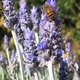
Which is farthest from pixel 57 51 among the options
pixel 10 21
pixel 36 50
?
pixel 10 21

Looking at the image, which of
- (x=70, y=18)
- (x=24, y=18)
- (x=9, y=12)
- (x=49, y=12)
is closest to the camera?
(x=49, y=12)

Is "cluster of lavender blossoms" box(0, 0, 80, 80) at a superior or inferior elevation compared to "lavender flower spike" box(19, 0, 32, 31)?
inferior

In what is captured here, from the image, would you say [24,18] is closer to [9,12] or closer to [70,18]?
[9,12]

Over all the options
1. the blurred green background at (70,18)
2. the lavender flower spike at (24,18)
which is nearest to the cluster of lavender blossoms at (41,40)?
the lavender flower spike at (24,18)

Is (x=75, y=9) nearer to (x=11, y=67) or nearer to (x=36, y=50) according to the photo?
(x=11, y=67)

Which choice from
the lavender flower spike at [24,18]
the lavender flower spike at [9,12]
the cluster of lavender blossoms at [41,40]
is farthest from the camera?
the lavender flower spike at [24,18]

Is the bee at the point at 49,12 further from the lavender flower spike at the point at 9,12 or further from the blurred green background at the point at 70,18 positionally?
the blurred green background at the point at 70,18

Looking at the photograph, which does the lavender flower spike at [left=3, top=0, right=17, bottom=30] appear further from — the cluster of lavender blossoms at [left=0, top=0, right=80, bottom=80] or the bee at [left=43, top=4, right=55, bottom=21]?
the bee at [left=43, top=4, right=55, bottom=21]

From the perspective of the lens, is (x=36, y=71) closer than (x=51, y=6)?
No

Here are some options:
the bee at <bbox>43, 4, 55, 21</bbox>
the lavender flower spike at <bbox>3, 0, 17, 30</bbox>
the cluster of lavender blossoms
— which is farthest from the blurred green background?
the bee at <bbox>43, 4, 55, 21</bbox>

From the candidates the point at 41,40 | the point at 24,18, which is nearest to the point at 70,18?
the point at 24,18

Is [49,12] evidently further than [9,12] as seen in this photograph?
No
